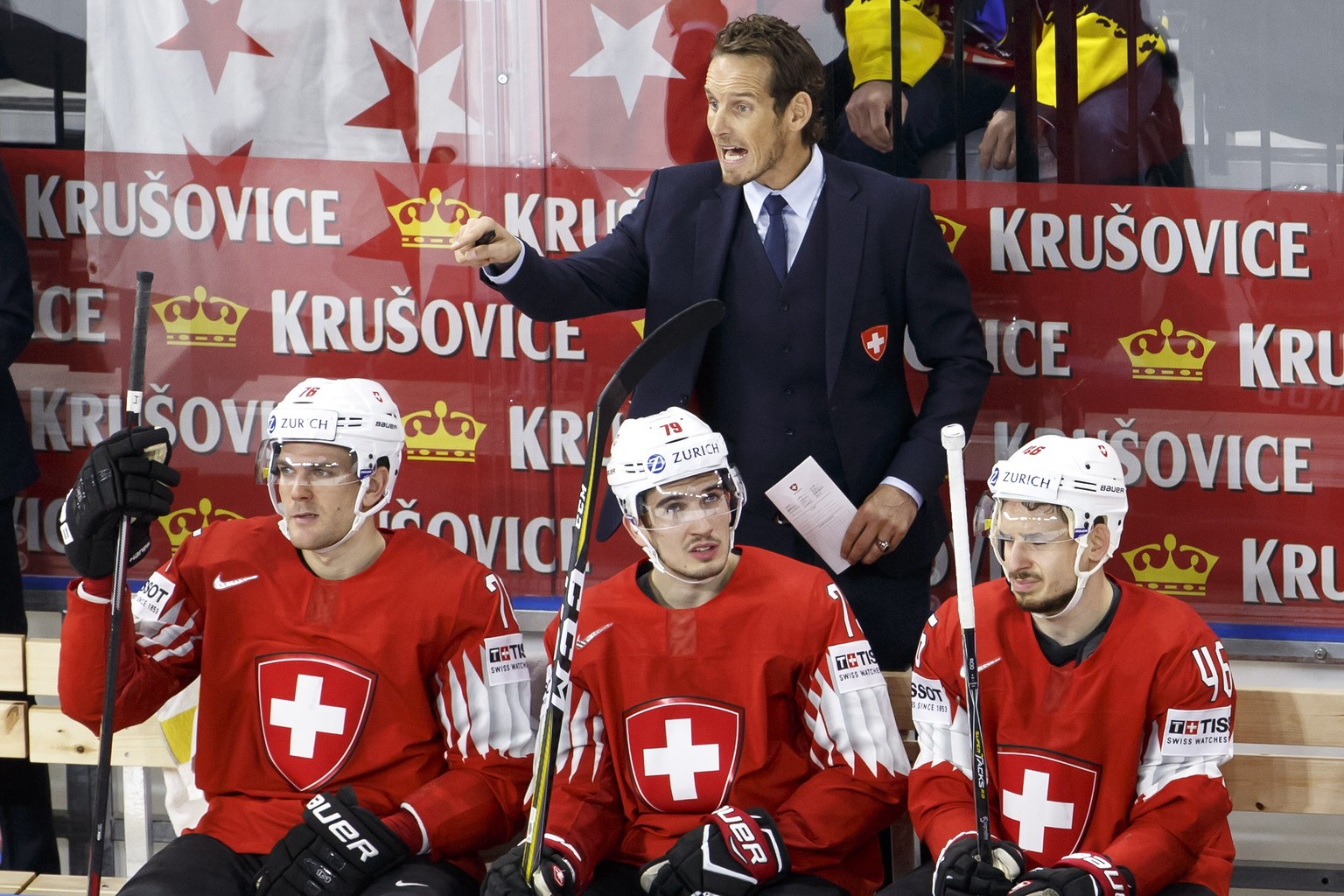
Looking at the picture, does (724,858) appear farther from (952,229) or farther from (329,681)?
(952,229)

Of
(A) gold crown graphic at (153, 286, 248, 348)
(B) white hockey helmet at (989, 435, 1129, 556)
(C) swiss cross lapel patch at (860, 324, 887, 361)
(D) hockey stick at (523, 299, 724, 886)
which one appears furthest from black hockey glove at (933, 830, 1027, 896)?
(A) gold crown graphic at (153, 286, 248, 348)

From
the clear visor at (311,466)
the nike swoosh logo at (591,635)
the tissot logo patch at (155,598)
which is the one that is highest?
the clear visor at (311,466)

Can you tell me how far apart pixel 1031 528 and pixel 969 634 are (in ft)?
0.83

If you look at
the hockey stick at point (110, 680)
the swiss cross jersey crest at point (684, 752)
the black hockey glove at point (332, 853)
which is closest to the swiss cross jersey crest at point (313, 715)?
the black hockey glove at point (332, 853)

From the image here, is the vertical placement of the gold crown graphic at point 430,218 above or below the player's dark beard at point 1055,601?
above

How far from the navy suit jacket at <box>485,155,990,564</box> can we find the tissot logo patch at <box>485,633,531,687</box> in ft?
1.53

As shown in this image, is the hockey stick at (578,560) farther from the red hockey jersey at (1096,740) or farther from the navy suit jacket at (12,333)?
the navy suit jacket at (12,333)

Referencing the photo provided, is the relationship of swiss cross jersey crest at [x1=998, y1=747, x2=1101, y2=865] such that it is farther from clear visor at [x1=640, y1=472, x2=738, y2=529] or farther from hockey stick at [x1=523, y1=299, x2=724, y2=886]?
hockey stick at [x1=523, y1=299, x2=724, y2=886]

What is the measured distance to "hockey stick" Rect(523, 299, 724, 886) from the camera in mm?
2572

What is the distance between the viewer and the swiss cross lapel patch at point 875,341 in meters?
3.22

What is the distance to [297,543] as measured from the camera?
2.90m

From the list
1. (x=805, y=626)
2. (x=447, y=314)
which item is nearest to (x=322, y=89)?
(x=447, y=314)

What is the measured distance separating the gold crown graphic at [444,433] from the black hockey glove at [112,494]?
46.0 inches

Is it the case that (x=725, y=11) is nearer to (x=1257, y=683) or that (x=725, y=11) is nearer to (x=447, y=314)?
(x=447, y=314)
